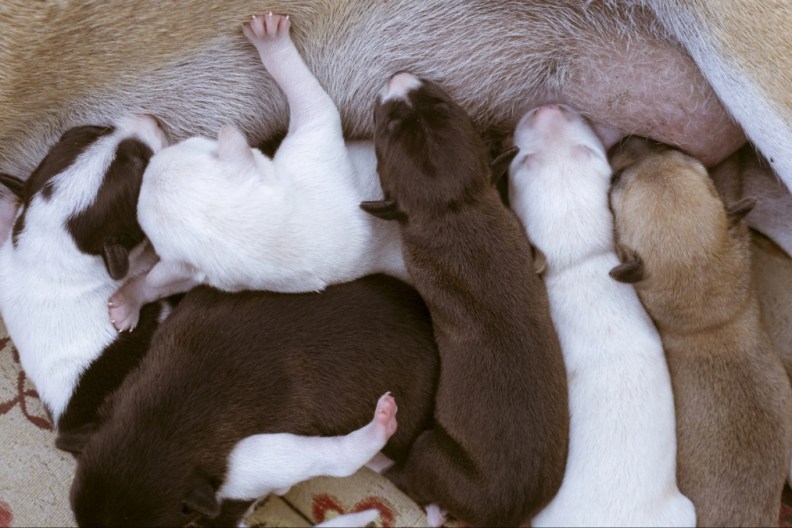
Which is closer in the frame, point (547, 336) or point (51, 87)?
point (547, 336)

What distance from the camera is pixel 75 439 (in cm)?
168

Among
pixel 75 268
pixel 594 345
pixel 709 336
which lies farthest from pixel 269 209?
pixel 709 336

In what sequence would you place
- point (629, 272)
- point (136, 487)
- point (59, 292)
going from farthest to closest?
point (59, 292)
point (629, 272)
point (136, 487)

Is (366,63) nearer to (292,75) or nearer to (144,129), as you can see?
(292,75)

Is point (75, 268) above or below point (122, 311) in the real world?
above

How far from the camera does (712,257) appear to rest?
1.71 meters

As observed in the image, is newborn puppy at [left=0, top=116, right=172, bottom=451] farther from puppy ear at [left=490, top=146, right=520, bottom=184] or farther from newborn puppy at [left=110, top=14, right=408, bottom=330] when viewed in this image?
puppy ear at [left=490, top=146, right=520, bottom=184]

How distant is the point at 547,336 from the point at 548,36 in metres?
0.69

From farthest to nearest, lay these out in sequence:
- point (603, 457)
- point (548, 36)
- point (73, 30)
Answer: point (548, 36) → point (73, 30) → point (603, 457)

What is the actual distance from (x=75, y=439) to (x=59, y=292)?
0.32m

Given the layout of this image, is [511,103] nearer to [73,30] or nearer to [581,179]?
[581,179]

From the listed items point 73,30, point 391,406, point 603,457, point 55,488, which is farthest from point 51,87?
point 603,457

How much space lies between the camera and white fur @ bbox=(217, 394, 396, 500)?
5.39 feet

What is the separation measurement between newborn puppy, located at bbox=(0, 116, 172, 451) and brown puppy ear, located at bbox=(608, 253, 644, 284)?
3.28ft
